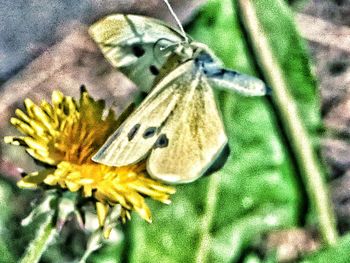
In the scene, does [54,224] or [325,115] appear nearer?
[54,224]

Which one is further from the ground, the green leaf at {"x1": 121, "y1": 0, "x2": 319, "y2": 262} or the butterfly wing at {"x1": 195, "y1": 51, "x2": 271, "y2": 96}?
the butterfly wing at {"x1": 195, "y1": 51, "x2": 271, "y2": 96}

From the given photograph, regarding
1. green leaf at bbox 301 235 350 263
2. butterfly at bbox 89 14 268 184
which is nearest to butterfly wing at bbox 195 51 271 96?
butterfly at bbox 89 14 268 184

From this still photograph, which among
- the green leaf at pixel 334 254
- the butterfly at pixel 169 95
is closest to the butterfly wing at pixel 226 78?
the butterfly at pixel 169 95

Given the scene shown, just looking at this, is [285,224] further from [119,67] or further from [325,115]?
[119,67]

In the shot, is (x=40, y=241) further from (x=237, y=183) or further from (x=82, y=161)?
(x=237, y=183)

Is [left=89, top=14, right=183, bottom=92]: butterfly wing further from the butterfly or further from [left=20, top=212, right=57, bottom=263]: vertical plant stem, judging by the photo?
[left=20, top=212, right=57, bottom=263]: vertical plant stem

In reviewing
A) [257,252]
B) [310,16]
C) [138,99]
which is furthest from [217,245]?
[310,16]

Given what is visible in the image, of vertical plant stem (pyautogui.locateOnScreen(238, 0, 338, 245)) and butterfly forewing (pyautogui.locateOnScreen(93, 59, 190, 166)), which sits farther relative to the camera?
vertical plant stem (pyautogui.locateOnScreen(238, 0, 338, 245))

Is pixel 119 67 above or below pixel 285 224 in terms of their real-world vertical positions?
above
